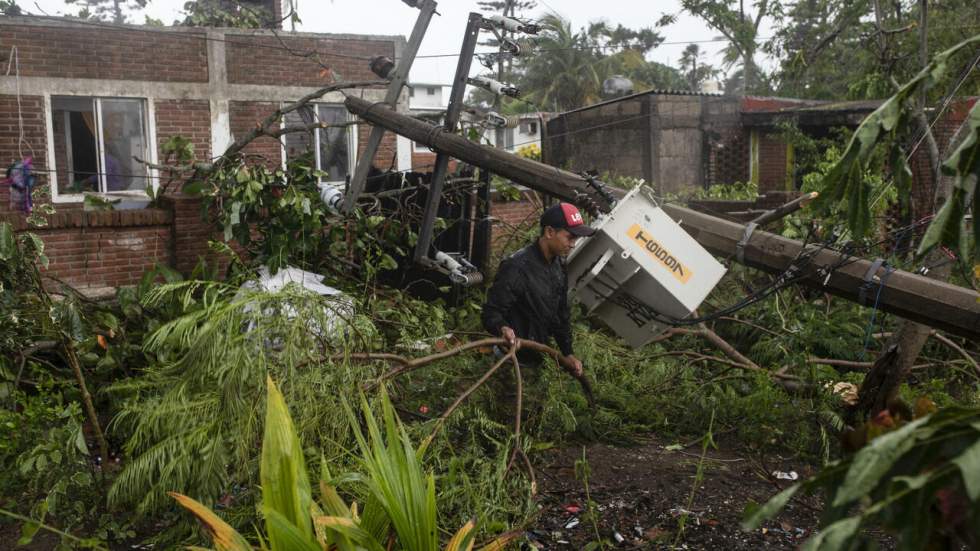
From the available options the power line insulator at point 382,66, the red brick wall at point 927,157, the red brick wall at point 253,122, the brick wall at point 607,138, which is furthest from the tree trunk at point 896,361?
the brick wall at point 607,138

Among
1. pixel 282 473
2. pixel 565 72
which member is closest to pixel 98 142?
pixel 282 473

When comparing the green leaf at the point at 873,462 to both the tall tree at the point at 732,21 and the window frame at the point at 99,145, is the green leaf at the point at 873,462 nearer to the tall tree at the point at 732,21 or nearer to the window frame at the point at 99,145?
the window frame at the point at 99,145

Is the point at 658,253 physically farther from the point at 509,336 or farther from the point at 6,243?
the point at 6,243

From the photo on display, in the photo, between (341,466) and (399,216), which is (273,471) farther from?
(399,216)

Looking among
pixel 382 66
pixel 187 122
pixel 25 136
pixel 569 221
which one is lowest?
pixel 569 221

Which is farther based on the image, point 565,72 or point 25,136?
point 565,72

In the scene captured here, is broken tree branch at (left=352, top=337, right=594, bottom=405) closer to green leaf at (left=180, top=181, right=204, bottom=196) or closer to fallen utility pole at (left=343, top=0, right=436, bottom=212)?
fallen utility pole at (left=343, top=0, right=436, bottom=212)

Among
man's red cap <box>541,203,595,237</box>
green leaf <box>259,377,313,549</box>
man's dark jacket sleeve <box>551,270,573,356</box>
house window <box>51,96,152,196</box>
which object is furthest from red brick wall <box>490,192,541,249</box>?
green leaf <box>259,377,313,549</box>

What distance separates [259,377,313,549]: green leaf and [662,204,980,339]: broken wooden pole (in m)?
3.61

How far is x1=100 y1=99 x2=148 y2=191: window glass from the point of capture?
12.4m

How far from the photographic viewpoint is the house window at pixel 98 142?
39.7 ft

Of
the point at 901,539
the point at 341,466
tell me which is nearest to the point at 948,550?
the point at 901,539

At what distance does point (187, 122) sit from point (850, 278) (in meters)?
10.1

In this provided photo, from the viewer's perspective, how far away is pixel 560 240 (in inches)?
236
